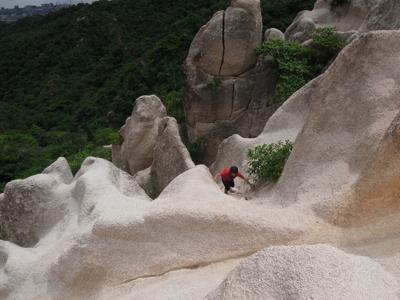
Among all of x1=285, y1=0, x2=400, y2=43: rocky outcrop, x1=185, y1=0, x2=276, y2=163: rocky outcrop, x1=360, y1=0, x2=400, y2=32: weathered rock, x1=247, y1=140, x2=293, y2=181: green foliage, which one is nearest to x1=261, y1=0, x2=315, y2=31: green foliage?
x1=285, y1=0, x2=400, y2=43: rocky outcrop

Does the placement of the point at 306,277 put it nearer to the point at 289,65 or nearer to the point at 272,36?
the point at 289,65

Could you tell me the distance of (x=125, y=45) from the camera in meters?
46.8

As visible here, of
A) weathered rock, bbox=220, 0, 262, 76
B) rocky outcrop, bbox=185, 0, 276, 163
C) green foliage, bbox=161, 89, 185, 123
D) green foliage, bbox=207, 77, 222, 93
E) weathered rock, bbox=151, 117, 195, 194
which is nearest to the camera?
weathered rock, bbox=151, 117, 195, 194

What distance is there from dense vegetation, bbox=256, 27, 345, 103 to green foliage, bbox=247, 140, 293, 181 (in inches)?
242

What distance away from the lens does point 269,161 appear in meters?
8.31

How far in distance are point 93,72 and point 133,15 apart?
963cm

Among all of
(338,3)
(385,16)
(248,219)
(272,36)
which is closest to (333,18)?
(338,3)

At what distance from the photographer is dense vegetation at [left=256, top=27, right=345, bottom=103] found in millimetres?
14539

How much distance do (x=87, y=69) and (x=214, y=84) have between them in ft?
110

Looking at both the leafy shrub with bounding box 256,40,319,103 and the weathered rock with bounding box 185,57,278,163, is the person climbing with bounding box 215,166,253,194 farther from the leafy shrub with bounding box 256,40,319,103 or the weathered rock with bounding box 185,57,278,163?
the weathered rock with bounding box 185,57,278,163

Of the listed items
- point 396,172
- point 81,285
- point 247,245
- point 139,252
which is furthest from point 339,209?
point 81,285

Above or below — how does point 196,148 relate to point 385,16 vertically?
below

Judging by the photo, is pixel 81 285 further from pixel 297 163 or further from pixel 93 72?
pixel 93 72

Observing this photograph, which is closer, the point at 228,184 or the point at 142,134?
the point at 228,184
